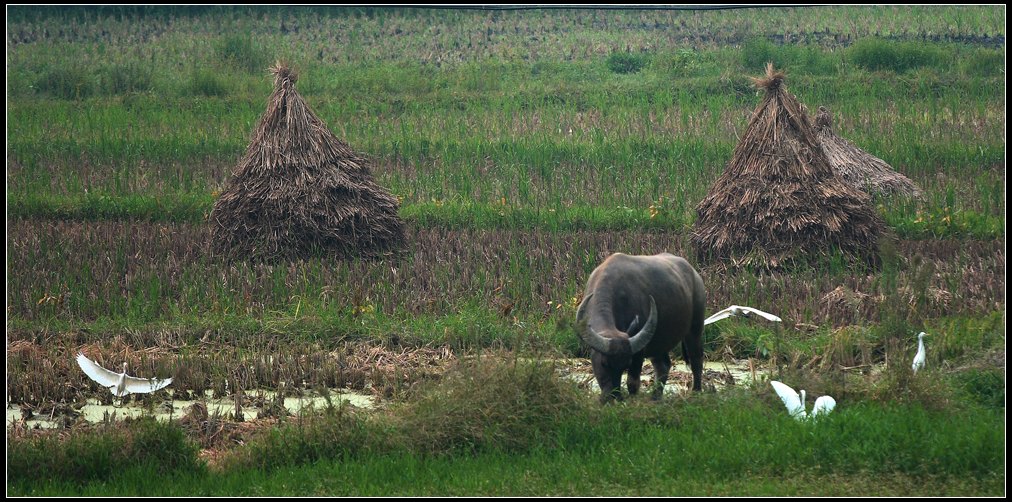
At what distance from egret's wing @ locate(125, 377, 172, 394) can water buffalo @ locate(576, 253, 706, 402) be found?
2.94m

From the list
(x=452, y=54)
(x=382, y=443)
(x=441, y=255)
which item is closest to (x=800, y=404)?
(x=382, y=443)

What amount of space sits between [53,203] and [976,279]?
10.3 m

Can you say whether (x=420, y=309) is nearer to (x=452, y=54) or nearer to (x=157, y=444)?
(x=157, y=444)

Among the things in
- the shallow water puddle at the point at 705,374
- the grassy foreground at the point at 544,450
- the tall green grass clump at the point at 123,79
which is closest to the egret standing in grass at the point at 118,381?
the grassy foreground at the point at 544,450

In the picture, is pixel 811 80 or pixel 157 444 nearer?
pixel 157 444

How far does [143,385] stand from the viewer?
7.59 meters

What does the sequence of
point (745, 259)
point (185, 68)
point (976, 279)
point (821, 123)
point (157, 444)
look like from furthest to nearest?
point (185, 68) < point (821, 123) < point (745, 259) < point (976, 279) < point (157, 444)

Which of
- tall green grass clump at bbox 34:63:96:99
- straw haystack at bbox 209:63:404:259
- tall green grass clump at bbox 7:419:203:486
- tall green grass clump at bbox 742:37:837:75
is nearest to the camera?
tall green grass clump at bbox 7:419:203:486

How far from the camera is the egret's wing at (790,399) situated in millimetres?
6602

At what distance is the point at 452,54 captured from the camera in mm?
20875

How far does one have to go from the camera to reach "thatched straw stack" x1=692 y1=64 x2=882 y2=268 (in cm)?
1044

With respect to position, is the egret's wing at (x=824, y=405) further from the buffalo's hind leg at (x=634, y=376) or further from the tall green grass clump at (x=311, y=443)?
the tall green grass clump at (x=311, y=443)

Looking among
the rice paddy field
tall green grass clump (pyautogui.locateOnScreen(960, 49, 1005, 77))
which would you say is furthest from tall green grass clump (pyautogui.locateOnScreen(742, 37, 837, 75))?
tall green grass clump (pyautogui.locateOnScreen(960, 49, 1005, 77))

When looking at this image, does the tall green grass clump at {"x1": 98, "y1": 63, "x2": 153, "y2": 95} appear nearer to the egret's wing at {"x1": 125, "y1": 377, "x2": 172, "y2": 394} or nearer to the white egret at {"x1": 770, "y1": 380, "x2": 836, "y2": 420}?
the egret's wing at {"x1": 125, "y1": 377, "x2": 172, "y2": 394}
